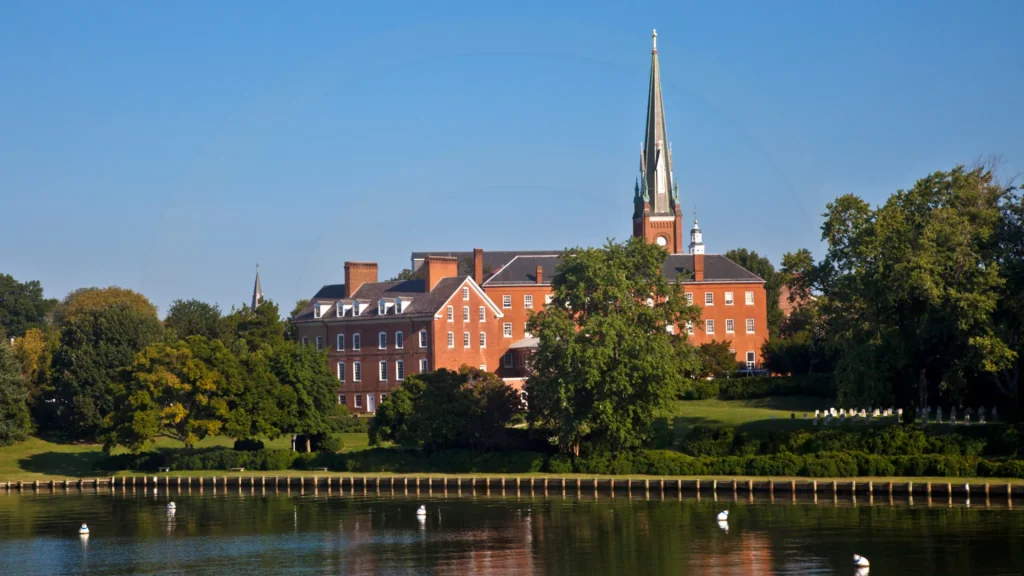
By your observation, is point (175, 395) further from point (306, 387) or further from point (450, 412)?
point (450, 412)

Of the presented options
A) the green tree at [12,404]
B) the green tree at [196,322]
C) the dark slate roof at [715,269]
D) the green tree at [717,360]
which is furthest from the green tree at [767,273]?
the green tree at [12,404]

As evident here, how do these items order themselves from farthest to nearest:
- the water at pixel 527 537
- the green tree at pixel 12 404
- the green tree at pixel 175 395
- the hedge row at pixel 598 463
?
1. the green tree at pixel 12 404
2. the green tree at pixel 175 395
3. the hedge row at pixel 598 463
4. the water at pixel 527 537

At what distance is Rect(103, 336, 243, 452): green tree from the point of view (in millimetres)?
83125

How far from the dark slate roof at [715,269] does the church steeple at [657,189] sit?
131ft

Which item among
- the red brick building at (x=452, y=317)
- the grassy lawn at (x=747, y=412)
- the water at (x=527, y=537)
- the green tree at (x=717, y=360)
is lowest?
the water at (x=527, y=537)

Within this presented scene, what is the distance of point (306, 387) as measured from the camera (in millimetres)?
86875

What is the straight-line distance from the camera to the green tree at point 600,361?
2817 inches

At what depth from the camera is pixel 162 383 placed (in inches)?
3285

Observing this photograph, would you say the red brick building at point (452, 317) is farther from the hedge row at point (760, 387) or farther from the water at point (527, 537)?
the water at point (527, 537)

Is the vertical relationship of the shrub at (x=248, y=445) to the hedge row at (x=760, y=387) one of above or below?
below

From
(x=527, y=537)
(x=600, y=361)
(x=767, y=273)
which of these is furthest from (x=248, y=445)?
(x=767, y=273)

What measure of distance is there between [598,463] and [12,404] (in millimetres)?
43523

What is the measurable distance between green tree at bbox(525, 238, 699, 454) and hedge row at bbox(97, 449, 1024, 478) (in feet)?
4.99

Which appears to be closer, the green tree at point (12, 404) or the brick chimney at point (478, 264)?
the green tree at point (12, 404)
